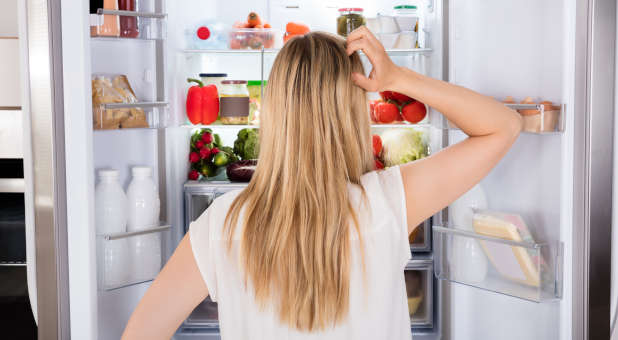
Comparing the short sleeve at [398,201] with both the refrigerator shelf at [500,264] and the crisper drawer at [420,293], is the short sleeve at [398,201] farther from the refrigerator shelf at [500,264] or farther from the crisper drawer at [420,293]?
the crisper drawer at [420,293]

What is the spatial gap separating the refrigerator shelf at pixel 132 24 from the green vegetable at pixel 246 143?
Result: 0.90 m

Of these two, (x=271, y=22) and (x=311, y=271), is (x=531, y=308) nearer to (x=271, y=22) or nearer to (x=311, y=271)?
(x=311, y=271)

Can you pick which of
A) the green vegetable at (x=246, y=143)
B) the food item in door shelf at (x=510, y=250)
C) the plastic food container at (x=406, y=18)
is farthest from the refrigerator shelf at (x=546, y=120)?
the green vegetable at (x=246, y=143)

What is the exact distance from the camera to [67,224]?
77.4 inches

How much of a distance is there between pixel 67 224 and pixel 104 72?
71cm

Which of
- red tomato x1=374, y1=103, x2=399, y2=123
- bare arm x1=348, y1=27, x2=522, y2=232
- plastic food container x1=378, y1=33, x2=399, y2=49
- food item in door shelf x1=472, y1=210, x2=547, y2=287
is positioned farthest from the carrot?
bare arm x1=348, y1=27, x2=522, y2=232

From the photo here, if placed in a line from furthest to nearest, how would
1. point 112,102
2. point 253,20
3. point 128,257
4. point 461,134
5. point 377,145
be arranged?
1. point 377,145
2. point 253,20
3. point 461,134
4. point 128,257
5. point 112,102

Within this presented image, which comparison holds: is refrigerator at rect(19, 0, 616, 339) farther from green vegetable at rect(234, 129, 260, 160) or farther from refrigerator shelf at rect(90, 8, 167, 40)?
green vegetable at rect(234, 129, 260, 160)

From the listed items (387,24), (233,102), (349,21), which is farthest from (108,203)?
(387,24)

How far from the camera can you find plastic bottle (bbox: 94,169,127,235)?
2256mm

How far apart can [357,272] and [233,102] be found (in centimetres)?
209

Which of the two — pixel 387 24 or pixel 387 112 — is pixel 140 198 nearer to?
pixel 387 112

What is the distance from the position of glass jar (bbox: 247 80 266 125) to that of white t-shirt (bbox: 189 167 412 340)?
212cm

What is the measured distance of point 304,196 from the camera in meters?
1.02
